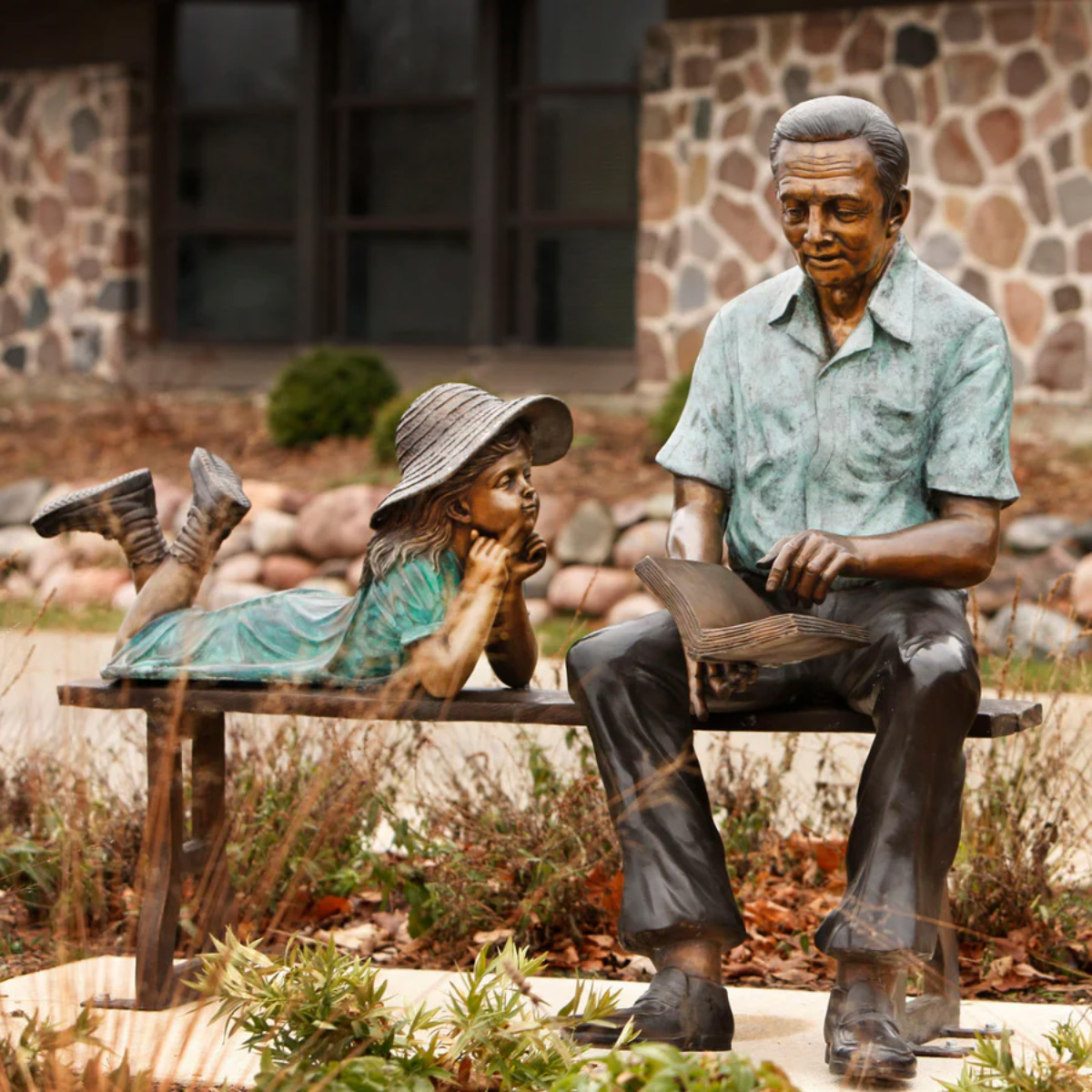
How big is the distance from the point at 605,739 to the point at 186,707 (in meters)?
1.01

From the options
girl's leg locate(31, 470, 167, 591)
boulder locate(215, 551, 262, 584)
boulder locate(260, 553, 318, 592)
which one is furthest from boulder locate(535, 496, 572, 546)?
girl's leg locate(31, 470, 167, 591)

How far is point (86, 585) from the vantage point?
1046 cm

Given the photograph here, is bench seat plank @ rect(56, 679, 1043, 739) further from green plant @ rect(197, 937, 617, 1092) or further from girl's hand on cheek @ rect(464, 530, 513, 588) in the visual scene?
green plant @ rect(197, 937, 617, 1092)

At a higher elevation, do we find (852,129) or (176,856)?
(852,129)

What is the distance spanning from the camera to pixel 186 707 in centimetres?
433

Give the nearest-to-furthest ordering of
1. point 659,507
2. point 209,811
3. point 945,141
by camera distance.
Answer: point 209,811 < point 659,507 < point 945,141

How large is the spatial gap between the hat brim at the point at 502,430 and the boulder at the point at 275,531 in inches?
262

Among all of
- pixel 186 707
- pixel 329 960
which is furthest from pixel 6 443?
pixel 329 960

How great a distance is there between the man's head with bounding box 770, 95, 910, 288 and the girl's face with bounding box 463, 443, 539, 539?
77cm

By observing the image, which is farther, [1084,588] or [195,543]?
[1084,588]

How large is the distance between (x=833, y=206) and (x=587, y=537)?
6517mm

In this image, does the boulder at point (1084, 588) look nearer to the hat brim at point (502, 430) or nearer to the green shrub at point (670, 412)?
the green shrub at point (670, 412)

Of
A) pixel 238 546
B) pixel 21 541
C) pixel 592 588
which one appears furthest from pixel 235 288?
pixel 592 588

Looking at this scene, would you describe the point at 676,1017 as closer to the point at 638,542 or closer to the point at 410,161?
the point at 638,542
